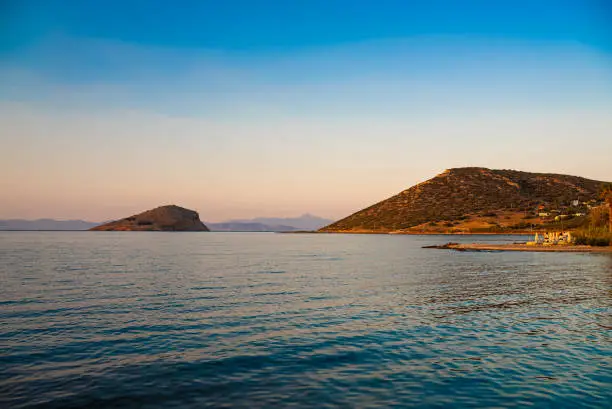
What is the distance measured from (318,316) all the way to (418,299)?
954 cm

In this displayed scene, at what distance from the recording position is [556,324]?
22.2m

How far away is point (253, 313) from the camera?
24875 mm

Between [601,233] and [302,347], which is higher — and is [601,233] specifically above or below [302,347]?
above

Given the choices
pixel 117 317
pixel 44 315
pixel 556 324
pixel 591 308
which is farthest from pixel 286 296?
pixel 591 308

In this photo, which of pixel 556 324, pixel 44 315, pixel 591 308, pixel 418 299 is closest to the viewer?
pixel 556 324

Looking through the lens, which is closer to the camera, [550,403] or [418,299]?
[550,403]

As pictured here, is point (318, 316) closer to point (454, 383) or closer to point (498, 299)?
point (454, 383)

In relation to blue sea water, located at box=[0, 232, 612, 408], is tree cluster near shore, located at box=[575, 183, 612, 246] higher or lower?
higher

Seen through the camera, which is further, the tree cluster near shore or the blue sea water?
the tree cluster near shore

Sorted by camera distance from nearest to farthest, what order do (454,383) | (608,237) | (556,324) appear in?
(454,383) → (556,324) → (608,237)

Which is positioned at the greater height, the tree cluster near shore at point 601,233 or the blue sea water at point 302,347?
the tree cluster near shore at point 601,233

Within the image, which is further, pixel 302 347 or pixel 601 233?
pixel 601 233

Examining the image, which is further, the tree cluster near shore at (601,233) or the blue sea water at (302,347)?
the tree cluster near shore at (601,233)

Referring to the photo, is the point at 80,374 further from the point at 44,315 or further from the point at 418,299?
the point at 418,299
